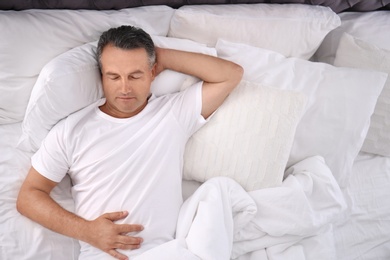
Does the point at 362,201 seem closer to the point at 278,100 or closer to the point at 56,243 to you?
the point at 278,100

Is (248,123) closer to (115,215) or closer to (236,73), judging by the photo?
(236,73)

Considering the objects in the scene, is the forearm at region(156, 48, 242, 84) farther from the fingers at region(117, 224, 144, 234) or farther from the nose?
the fingers at region(117, 224, 144, 234)

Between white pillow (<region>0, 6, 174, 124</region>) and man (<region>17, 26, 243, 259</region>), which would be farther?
white pillow (<region>0, 6, 174, 124</region>)

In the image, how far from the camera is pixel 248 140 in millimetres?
1554

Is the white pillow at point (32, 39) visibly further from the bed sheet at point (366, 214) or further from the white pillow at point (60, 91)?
the bed sheet at point (366, 214)

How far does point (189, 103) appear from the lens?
60.4 inches

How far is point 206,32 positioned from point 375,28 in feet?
2.68

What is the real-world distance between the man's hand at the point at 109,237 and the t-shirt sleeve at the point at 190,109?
413mm

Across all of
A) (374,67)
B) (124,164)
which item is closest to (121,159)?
(124,164)

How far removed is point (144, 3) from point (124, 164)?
0.68 m

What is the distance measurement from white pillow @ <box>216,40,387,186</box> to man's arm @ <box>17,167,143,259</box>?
730 mm

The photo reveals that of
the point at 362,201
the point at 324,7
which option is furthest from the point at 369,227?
the point at 324,7

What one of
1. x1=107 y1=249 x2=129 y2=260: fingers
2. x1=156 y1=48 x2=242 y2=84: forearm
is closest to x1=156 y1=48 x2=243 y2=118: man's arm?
x1=156 y1=48 x2=242 y2=84: forearm

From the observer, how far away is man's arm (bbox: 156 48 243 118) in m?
1.53
